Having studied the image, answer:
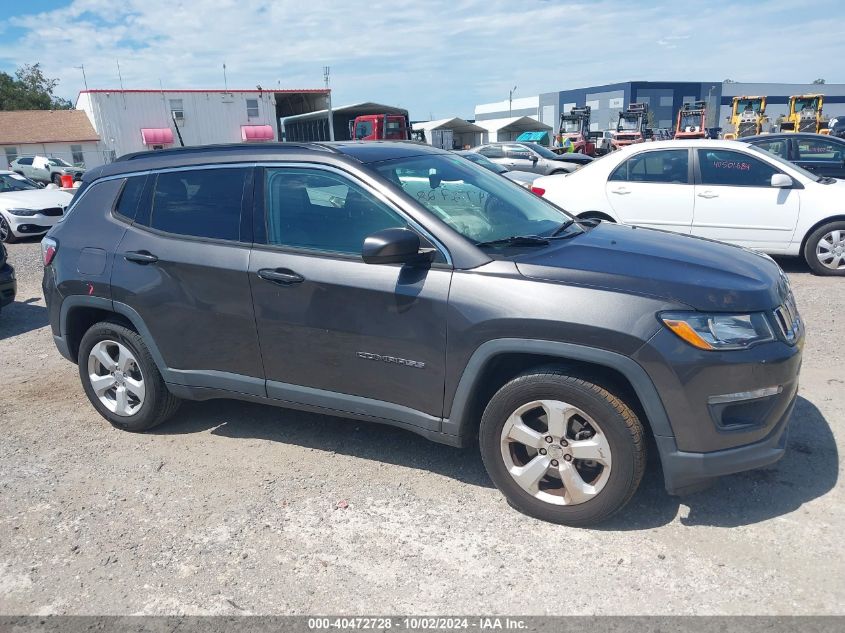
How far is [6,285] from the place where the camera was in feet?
23.4

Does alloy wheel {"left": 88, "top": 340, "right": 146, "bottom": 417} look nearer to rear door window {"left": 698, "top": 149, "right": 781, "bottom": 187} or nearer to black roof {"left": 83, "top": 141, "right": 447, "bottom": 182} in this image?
black roof {"left": 83, "top": 141, "right": 447, "bottom": 182}

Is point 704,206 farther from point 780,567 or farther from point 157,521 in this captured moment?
point 157,521

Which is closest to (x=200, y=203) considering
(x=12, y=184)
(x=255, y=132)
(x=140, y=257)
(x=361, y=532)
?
(x=140, y=257)

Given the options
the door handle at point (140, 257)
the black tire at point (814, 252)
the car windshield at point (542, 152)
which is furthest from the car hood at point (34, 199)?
the car windshield at point (542, 152)

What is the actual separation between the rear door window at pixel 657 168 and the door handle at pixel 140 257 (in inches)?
242

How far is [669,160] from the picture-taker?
8242 millimetres

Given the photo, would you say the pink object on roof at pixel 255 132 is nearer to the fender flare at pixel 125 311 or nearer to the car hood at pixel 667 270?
the fender flare at pixel 125 311

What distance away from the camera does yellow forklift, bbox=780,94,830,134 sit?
27.3 m

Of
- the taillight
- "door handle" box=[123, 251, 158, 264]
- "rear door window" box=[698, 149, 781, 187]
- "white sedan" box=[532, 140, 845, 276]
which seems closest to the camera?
"door handle" box=[123, 251, 158, 264]

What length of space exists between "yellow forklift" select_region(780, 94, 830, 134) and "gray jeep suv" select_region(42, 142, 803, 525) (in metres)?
28.3

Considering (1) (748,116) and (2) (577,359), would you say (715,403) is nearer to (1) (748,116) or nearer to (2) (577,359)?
(2) (577,359)

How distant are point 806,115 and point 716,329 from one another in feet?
99.6

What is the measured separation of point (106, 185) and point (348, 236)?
6.29 feet

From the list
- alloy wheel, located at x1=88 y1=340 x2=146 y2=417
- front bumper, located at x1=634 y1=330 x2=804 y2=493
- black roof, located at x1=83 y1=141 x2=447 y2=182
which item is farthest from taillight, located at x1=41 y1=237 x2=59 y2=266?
front bumper, located at x1=634 y1=330 x2=804 y2=493
